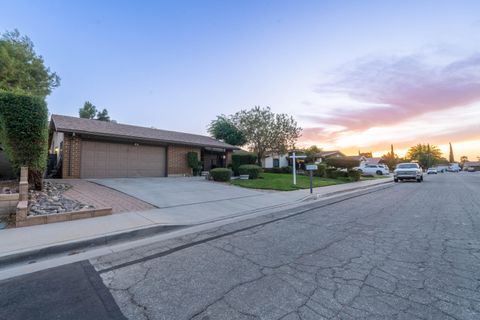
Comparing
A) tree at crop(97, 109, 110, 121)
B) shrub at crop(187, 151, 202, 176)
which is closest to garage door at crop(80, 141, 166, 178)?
shrub at crop(187, 151, 202, 176)

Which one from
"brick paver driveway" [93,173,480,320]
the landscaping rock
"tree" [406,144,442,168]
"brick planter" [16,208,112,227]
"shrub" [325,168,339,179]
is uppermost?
"tree" [406,144,442,168]

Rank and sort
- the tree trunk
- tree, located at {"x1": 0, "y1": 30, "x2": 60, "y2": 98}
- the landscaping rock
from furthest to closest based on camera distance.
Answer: tree, located at {"x1": 0, "y1": 30, "x2": 60, "y2": 98} < the tree trunk < the landscaping rock

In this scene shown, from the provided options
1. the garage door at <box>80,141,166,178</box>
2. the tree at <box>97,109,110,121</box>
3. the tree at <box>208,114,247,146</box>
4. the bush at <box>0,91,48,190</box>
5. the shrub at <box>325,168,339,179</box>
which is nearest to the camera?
the bush at <box>0,91,48,190</box>

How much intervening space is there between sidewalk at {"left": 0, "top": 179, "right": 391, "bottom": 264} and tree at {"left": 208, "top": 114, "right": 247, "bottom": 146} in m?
22.0

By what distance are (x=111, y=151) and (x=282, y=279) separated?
15.1 meters

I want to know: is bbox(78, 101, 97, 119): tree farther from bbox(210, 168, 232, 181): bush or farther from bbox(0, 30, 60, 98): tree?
bbox(210, 168, 232, 181): bush

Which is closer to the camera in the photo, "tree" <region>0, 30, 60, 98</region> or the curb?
the curb

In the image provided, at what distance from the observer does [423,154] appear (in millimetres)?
81688

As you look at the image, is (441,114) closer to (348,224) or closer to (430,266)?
(348,224)

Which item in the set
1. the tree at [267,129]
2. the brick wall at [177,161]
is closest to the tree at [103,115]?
the tree at [267,129]

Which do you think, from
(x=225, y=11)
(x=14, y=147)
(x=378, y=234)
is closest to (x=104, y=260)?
(x=378, y=234)

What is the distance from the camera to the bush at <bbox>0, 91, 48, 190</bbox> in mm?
6852

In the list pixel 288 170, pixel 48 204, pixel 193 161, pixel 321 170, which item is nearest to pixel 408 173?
pixel 321 170

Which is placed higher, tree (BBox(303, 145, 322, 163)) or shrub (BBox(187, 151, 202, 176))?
tree (BBox(303, 145, 322, 163))
